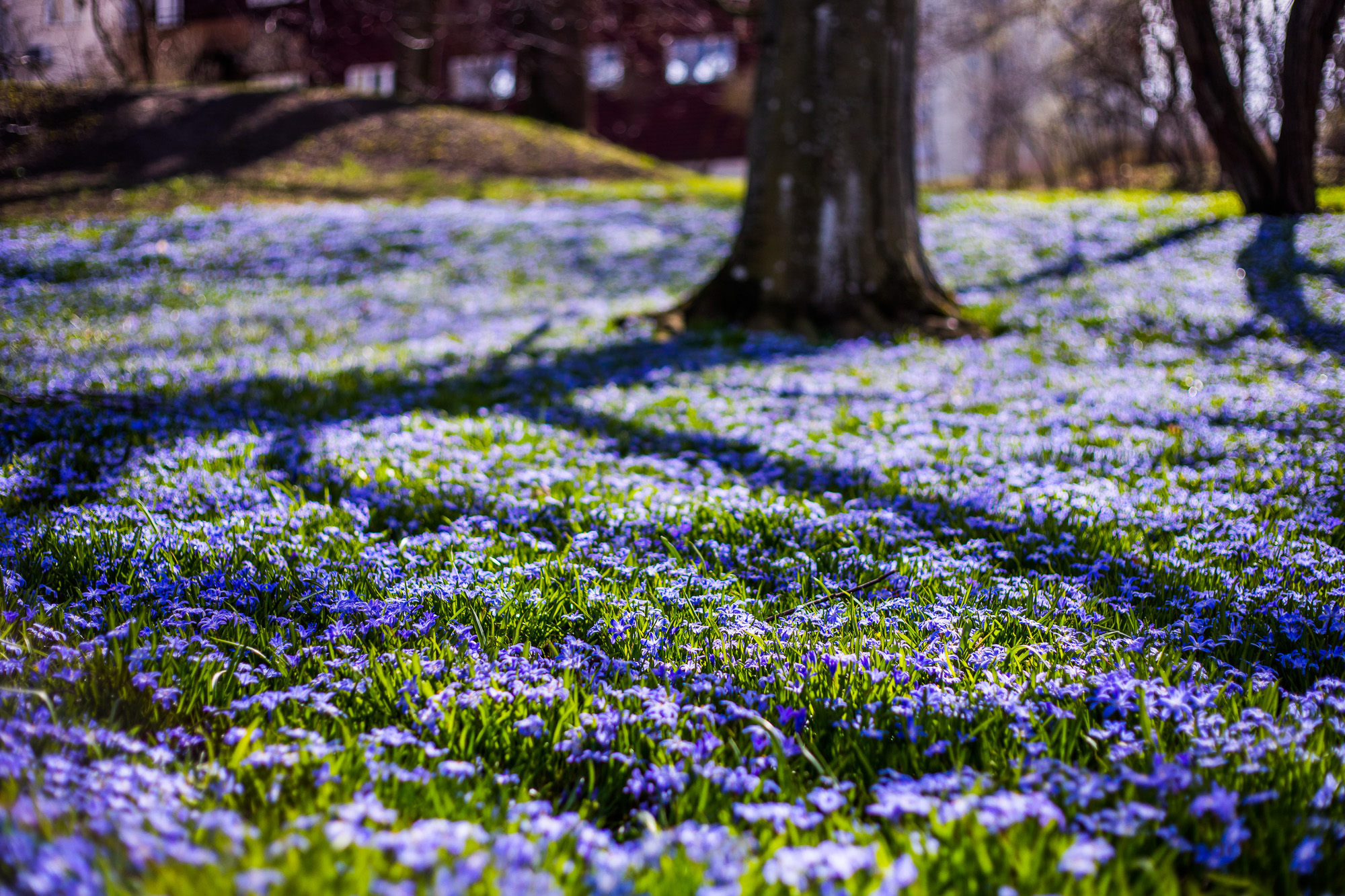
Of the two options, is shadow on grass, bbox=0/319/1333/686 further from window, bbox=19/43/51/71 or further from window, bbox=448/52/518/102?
window, bbox=448/52/518/102

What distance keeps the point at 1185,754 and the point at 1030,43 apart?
41983 mm

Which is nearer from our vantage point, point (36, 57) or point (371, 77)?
point (36, 57)

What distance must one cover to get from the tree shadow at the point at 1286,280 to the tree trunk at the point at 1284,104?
814mm

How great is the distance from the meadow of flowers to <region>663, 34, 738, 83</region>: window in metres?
29.9

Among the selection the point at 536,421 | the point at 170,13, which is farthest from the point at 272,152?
the point at 170,13

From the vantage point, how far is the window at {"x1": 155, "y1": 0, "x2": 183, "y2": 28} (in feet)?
92.7

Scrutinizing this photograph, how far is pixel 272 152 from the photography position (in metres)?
18.6

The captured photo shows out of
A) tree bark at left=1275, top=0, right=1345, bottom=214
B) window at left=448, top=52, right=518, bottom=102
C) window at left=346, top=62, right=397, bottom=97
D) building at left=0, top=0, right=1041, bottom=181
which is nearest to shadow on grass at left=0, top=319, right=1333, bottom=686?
tree bark at left=1275, top=0, right=1345, bottom=214

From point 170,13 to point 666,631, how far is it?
38.3m

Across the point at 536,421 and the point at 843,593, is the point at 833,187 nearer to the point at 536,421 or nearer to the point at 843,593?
the point at 536,421

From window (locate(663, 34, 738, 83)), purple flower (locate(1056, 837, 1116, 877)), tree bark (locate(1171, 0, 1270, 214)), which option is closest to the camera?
purple flower (locate(1056, 837, 1116, 877))

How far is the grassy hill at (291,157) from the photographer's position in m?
16.0

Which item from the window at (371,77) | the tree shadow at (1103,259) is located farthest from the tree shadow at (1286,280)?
the window at (371,77)

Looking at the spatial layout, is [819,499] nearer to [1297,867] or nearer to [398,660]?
[398,660]
